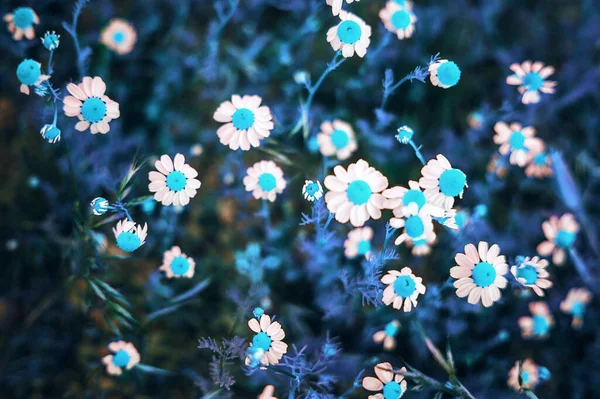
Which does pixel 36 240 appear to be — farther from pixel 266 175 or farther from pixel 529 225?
pixel 529 225

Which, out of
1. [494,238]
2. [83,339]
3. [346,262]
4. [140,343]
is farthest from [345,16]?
[83,339]

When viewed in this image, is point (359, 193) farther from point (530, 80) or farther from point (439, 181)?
point (530, 80)

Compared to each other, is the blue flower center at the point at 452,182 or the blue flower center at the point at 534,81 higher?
the blue flower center at the point at 534,81

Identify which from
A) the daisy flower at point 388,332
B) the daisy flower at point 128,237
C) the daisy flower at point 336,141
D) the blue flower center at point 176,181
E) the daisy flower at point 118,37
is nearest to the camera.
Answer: the daisy flower at point 128,237

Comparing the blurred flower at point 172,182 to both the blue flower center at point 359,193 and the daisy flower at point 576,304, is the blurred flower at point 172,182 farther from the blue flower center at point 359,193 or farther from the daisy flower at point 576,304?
the daisy flower at point 576,304

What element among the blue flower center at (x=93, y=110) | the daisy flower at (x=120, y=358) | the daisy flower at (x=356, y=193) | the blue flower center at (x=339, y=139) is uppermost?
the blue flower center at (x=93, y=110)

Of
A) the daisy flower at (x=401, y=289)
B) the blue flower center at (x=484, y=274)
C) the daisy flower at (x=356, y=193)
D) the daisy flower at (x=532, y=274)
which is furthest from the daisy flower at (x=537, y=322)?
the daisy flower at (x=356, y=193)

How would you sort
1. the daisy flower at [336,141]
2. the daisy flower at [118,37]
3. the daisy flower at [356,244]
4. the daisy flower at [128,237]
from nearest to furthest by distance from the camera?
the daisy flower at [128,237], the daisy flower at [356,244], the daisy flower at [336,141], the daisy flower at [118,37]
